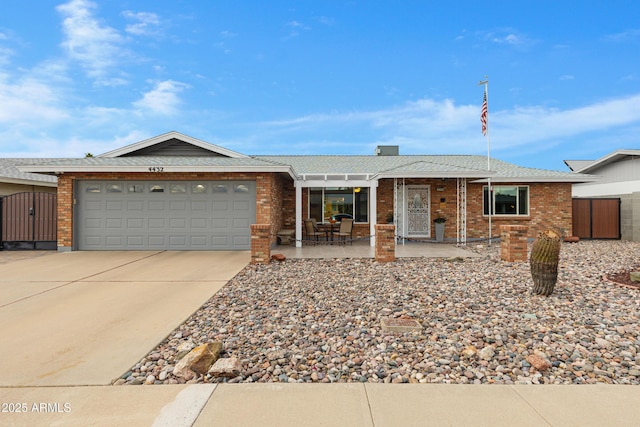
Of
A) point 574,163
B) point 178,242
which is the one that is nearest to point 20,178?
point 178,242

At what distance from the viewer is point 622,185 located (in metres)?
16.4

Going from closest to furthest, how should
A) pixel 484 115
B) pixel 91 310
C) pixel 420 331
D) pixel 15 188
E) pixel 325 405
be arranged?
1. pixel 325 405
2. pixel 420 331
3. pixel 91 310
4. pixel 484 115
5. pixel 15 188

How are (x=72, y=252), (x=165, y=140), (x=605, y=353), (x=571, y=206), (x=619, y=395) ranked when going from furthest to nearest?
(x=571, y=206), (x=165, y=140), (x=72, y=252), (x=605, y=353), (x=619, y=395)

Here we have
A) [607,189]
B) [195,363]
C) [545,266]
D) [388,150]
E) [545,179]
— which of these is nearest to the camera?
[195,363]

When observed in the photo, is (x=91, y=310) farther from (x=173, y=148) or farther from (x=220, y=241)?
(x=173, y=148)

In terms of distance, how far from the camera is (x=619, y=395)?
2.74 m

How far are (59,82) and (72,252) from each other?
321 inches

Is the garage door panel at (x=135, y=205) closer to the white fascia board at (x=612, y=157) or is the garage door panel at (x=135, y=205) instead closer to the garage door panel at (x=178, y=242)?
the garage door panel at (x=178, y=242)

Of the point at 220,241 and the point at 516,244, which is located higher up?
the point at 516,244

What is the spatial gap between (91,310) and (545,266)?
24.3ft

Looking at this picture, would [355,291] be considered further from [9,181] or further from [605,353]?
[9,181]

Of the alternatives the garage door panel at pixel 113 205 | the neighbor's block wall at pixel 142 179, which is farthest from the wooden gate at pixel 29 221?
the garage door panel at pixel 113 205

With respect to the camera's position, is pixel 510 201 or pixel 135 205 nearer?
pixel 135 205

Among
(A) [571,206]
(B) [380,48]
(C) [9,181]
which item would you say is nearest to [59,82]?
(C) [9,181]
